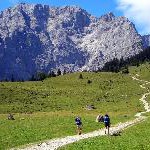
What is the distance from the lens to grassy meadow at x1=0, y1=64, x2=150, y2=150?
67.3 meters

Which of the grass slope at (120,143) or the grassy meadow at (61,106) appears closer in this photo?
the grass slope at (120,143)

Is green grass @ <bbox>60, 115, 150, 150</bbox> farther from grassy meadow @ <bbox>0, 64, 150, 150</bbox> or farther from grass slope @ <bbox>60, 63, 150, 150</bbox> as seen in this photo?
grassy meadow @ <bbox>0, 64, 150, 150</bbox>

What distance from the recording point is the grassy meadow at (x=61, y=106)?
221ft

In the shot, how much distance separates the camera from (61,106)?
4902 inches

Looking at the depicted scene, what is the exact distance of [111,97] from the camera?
5797 inches

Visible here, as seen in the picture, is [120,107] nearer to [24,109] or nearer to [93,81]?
[24,109]

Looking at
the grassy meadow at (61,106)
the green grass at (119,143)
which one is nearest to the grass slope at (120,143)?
the green grass at (119,143)

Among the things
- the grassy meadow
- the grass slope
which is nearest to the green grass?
the grass slope

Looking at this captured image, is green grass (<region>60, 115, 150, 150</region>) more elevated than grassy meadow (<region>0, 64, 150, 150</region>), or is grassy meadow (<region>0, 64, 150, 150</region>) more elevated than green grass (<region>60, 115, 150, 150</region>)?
grassy meadow (<region>0, 64, 150, 150</region>)

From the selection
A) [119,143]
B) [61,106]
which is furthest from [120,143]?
[61,106]

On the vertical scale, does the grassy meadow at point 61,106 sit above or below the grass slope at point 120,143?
above

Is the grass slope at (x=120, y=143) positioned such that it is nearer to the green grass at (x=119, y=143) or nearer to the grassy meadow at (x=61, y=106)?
the green grass at (x=119, y=143)

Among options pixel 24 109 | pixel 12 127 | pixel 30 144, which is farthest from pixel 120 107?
pixel 30 144

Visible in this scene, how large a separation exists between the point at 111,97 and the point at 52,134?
8435 centimetres
